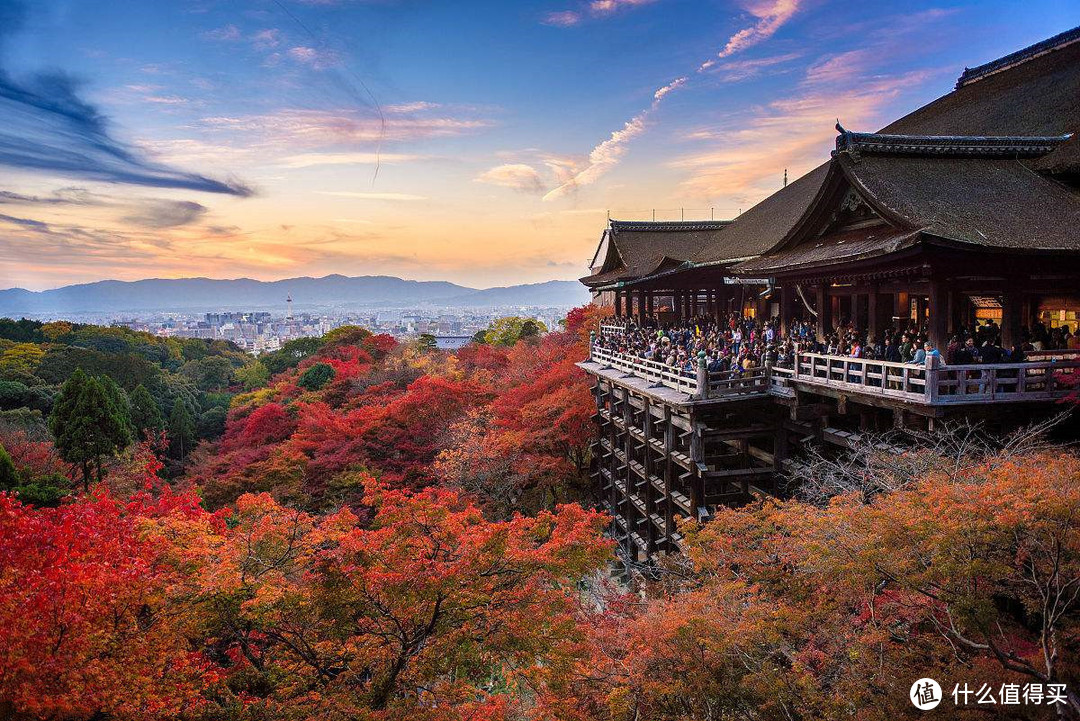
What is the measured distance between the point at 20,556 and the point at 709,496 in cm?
1497

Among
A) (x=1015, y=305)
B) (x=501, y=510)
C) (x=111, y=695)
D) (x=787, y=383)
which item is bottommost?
(x=501, y=510)

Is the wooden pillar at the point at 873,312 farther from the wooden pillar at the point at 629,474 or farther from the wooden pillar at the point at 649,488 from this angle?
the wooden pillar at the point at 629,474

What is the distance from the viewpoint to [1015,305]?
11.2 meters

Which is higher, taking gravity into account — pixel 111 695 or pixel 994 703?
pixel 994 703

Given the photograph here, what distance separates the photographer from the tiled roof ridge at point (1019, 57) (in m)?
17.7

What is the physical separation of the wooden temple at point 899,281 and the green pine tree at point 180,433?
105 ft

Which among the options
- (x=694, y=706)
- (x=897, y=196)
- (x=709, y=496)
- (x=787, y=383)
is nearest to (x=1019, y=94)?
(x=897, y=196)

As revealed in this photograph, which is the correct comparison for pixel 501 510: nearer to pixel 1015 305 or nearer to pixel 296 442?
pixel 296 442

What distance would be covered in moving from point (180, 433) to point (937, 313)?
43.3 meters

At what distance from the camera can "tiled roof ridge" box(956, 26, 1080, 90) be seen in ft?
58.1

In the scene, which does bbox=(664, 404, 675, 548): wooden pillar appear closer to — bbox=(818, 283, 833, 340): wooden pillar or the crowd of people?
the crowd of people

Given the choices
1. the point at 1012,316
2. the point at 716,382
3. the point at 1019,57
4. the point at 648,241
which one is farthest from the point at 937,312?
the point at 648,241

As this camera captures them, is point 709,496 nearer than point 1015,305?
No

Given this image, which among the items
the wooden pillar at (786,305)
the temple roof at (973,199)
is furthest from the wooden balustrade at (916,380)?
the wooden pillar at (786,305)
